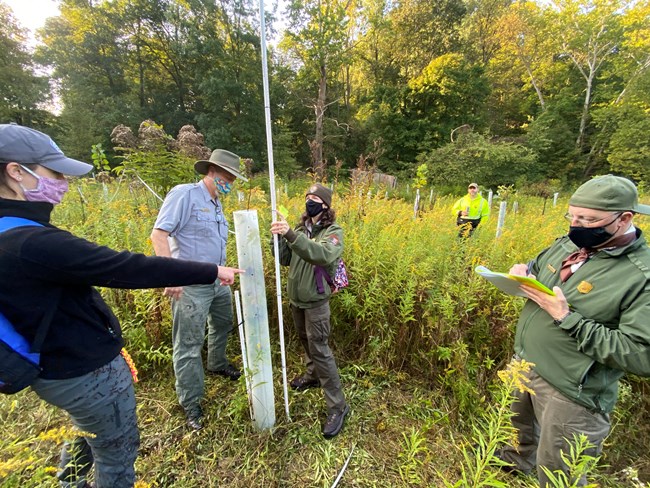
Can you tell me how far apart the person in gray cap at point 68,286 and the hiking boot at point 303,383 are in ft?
4.43

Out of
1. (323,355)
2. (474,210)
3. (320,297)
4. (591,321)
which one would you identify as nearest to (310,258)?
(320,297)

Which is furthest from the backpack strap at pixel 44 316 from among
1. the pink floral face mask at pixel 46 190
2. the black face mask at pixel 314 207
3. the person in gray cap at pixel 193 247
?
the black face mask at pixel 314 207

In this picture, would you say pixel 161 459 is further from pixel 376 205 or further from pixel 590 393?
pixel 376 205

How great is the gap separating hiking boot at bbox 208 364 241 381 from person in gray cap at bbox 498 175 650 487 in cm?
227

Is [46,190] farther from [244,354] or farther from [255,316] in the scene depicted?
[244,354]

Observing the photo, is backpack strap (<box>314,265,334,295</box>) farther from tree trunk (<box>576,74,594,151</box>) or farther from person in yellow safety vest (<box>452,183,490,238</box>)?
tree trunk (<box>576,74,594,151</box>)

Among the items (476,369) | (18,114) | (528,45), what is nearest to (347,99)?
(528,45)

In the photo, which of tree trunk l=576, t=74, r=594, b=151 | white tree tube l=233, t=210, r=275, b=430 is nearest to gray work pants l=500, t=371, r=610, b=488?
white tree tube l=233, t=210, r=275, b=430

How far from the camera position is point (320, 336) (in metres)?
2.19

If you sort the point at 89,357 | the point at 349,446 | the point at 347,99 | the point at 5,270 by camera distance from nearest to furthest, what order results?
the point at 5,270 → the point at 89,357 → the point at 349,446 → the point at 347,99

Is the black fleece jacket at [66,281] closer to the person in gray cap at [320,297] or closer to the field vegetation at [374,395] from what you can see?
the person in gray cap at [320,297]

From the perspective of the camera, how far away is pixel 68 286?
1.18 metres

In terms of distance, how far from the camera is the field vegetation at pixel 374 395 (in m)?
1.92

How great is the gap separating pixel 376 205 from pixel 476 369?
2591mm
